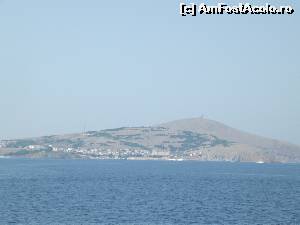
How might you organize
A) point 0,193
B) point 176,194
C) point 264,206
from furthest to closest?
1. point 176,194
2. point 0,193
3. point 264,206

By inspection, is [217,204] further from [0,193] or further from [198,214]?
[0,193]

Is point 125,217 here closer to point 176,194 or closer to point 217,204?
point 217,204

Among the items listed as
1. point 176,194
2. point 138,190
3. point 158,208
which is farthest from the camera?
point 138,190

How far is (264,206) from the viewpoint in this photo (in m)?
80.8

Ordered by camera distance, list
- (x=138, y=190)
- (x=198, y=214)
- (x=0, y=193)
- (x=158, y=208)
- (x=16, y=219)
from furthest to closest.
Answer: (x=138, y=190) → (x=0, y=193) → (x=158, y=208) → (x=198, y=214) → (x=16, y=219)

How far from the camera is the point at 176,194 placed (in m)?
97.5

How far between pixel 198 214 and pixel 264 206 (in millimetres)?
14180

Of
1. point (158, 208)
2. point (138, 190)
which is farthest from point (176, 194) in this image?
point (158, 208)

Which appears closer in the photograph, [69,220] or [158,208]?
[69,220]

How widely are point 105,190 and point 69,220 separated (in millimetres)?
40687

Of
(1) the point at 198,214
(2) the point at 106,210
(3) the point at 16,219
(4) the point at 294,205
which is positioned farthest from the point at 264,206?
(3) the point at 16,219

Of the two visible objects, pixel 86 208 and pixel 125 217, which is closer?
pixel 125 217

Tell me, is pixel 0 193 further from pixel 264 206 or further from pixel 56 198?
pixel 264 206

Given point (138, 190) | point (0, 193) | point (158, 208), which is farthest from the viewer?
point (138, 190)
